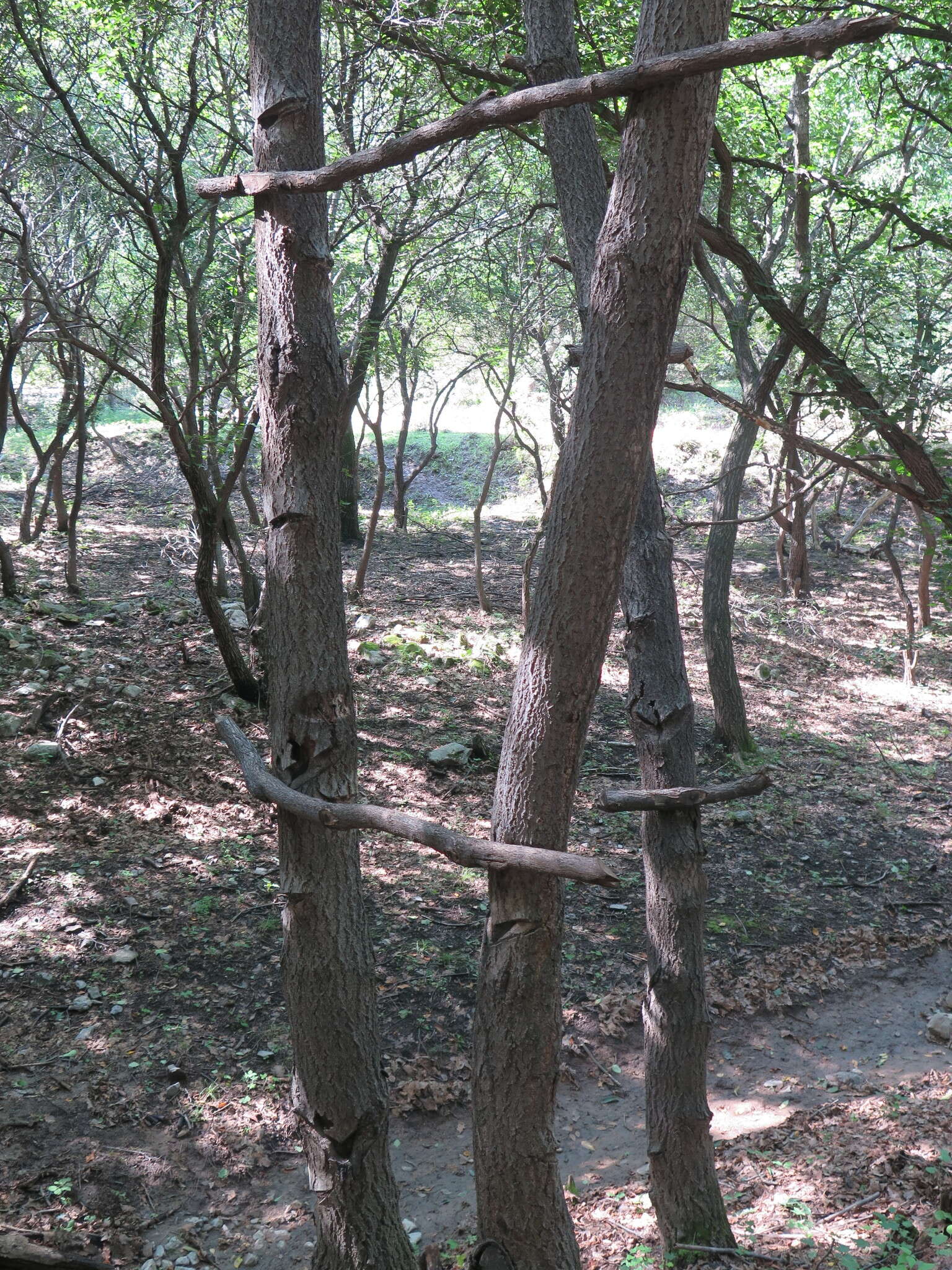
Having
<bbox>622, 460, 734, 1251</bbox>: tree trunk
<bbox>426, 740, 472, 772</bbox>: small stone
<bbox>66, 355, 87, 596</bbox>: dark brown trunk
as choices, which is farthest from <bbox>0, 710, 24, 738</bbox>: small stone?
<bbox>622, 460, 734, 1251</bbox>: tree trunk

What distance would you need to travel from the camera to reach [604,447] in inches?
92.7

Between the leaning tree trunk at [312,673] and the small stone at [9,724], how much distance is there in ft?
15.8

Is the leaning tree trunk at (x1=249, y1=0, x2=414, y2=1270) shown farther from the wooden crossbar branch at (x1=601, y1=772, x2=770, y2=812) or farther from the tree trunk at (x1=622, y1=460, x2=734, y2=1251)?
the tree trunk at (x1=622, y1=460, x2=734, y2=1251)

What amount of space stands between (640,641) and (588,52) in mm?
5028

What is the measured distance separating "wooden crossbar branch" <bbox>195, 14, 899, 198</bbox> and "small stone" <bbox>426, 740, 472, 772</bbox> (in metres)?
5.79

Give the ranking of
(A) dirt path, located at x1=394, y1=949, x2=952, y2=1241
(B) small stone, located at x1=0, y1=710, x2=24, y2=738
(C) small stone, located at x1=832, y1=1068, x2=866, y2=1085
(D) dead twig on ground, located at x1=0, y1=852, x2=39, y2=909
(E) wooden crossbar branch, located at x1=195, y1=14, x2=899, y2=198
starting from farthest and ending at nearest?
(B) small stone, located at x1=0, y1=710, x2=24, y2=738, (D) dead twig on ground, located at x1=0, y1=852, x2=39, y2=909, (C) small stone, located at x1=832, y1=1068, x2=866, y2=1085, (A) dirt path, located at x1=394, y1=949, x2=952, y2=1241, (E) wooden crossbar branch, located at x1=195, y1=14, x2=899, y2=198

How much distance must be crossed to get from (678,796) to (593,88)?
2.29 m

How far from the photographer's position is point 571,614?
244 cm

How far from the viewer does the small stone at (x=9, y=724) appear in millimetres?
6746

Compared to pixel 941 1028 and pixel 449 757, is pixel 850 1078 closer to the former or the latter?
pixel 941 1028

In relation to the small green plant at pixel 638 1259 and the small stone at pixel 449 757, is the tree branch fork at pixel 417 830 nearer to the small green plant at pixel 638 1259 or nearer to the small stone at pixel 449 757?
the small green plant at pixel 638 1259

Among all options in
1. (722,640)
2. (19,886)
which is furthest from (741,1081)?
(722,640)

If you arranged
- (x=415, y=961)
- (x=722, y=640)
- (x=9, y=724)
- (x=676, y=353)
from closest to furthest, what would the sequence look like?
(x=676, y=353) < (x=415, y=961) < (x=9, y=724) < (x=722, y=640)

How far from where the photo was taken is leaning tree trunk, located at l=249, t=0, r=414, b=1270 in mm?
2715
